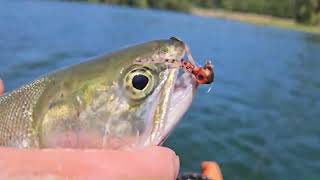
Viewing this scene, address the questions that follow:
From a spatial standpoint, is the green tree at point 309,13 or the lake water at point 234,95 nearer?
the lake water at point 234,95

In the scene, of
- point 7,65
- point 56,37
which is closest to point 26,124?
point 7,65

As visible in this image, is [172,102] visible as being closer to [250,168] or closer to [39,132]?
[39,132]

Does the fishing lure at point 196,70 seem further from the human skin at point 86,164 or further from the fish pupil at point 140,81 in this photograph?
the human skin at point 86,164

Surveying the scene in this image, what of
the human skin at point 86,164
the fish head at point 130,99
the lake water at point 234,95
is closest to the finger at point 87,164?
the human skin at point 86,164

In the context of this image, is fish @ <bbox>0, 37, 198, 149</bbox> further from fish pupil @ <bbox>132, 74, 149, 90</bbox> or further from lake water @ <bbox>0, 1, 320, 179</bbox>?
lake water @ <bbox>0, 1, 320, 179</bbox>

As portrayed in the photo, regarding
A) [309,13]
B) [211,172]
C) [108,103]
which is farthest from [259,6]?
[108,103]
